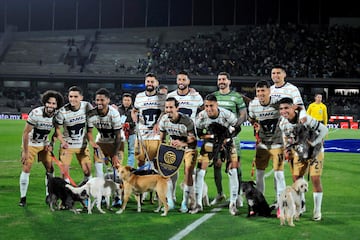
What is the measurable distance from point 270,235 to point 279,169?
5.66ft

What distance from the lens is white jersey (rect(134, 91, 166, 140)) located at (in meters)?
10.3

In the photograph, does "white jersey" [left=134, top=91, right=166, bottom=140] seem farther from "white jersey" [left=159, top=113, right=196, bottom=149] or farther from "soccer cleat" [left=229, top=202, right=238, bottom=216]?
"soccer cleat" [left=229, top=202, right=238, bottom=216]

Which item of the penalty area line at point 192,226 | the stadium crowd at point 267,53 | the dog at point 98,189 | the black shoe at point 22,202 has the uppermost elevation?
the stadium crowd at point 267,53

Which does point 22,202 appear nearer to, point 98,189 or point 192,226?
point 98,189

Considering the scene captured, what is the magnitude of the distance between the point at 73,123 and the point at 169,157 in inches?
70.8

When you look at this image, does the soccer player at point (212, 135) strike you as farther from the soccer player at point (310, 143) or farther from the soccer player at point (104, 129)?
the soccer player at point (104, 129)

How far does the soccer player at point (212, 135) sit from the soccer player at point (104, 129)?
4.78ft

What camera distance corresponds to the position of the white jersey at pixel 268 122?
8.93 m

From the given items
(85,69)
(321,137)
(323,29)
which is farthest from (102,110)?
A: (323,29)

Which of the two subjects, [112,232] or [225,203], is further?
[225,203]

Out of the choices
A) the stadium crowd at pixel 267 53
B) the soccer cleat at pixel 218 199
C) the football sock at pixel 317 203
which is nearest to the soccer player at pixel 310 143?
the football sock at pixel 317 203

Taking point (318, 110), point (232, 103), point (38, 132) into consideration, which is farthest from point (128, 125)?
point (318, 110)

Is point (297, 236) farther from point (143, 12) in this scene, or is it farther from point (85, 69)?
point (143, 12)

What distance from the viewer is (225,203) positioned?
9.73 m
